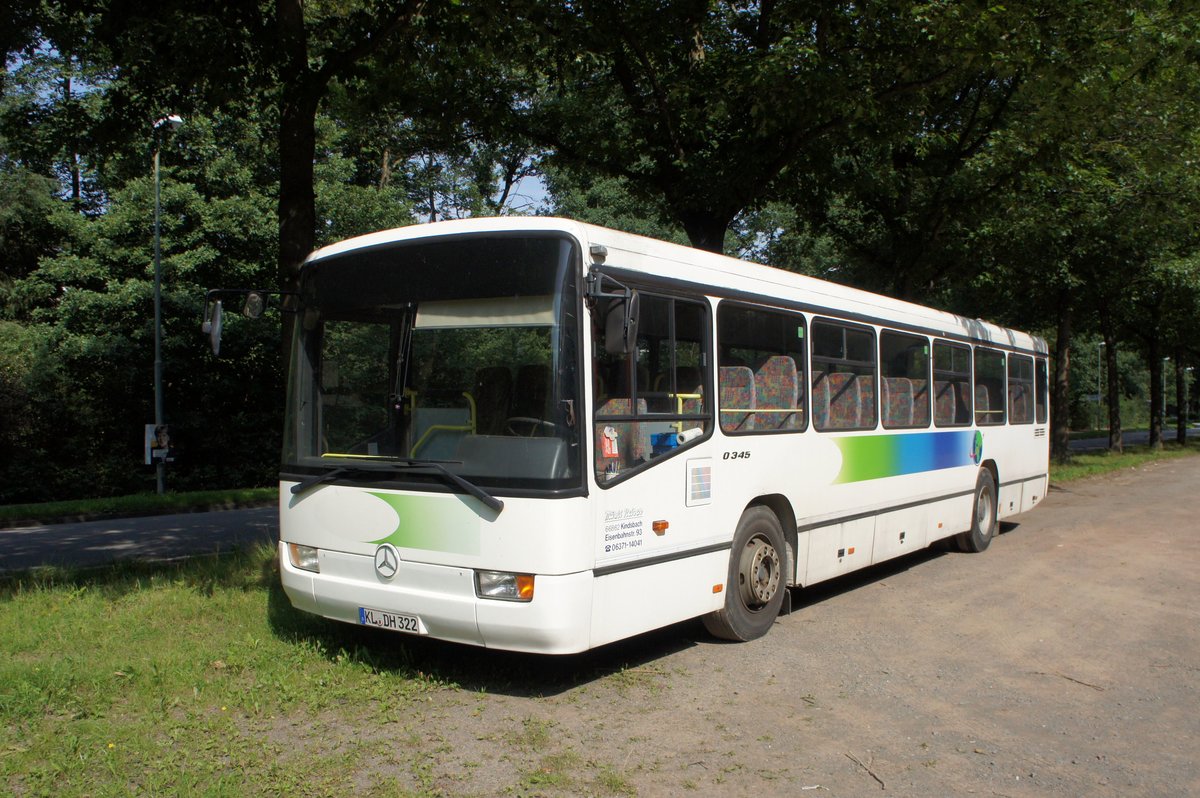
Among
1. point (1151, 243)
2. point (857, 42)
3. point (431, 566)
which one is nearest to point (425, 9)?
point (857, 42)

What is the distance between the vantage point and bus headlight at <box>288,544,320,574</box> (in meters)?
6.80

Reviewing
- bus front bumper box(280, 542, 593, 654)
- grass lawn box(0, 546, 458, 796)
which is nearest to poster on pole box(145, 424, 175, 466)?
grass lawn box(0, 546, 458, 796)

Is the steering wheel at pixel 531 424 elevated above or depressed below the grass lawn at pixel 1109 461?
above

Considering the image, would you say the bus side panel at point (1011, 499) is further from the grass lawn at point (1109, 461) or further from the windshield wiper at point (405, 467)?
the grass lawn at point (1109, 461)

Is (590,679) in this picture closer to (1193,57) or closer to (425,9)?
(425,9)

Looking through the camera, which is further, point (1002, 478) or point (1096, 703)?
point (1002, 478)

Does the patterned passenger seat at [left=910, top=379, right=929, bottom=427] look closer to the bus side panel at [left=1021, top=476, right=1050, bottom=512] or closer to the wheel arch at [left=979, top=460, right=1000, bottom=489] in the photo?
the wheel arch at [left=979, top=460, right=1000, bottom=489]

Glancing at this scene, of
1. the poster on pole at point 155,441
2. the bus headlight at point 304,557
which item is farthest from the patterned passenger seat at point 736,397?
the poster on pole at point 155,441

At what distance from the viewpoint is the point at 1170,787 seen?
196 inches

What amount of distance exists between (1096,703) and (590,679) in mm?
3179

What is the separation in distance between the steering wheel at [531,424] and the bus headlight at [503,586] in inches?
32.9

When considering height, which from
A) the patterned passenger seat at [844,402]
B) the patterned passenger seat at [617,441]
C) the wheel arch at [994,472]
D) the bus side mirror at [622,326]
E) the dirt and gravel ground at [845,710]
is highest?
the bus side mirror at [622,326]

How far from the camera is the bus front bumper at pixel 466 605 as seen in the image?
586cm

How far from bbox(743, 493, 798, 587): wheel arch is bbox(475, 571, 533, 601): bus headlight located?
281 cm
